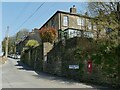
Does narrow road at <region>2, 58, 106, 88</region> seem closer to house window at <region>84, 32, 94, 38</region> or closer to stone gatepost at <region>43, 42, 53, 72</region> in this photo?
house window at <region>84, 32, 94, 38</region>

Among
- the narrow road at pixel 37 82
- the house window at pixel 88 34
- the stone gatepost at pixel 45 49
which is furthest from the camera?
the stone gatepost at pixel 45 49

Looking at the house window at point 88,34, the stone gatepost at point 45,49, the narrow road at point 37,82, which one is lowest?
the narrow road at point 37,82

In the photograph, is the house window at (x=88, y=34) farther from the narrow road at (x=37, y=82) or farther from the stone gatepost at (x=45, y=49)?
the stone gatepost at (x=45, y=49)

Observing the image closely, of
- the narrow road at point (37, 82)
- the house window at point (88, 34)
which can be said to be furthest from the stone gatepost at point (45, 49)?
the house window at point (88, 34)

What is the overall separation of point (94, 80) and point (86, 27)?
4.59m

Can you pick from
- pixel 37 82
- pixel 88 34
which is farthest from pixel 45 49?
pixel 37 82

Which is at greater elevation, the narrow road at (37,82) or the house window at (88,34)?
the house window at (88,34)

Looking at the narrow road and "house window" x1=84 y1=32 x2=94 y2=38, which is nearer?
the narrow road

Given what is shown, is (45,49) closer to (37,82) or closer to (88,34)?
(88,34)

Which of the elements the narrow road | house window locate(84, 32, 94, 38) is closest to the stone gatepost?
the narrow road

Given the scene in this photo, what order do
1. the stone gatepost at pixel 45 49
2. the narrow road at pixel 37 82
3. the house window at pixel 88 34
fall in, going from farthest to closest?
the stone gatepost at pixel 45 49
the house window at pixel 88 34
the narrow road at pixel 37 82

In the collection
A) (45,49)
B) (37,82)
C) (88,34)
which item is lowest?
(37,82)

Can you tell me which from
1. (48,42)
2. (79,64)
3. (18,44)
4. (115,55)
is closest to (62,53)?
(79,64)

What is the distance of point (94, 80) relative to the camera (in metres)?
17.3
